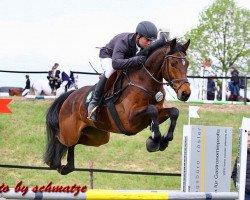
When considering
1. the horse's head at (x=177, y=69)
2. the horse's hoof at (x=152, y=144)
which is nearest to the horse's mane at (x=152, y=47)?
the horse's head at (x=177, y=69)

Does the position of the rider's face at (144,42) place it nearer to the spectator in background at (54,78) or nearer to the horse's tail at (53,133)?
the horse's tail at (53,133)

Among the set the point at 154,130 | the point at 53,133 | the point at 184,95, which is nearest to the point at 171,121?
the point at 154,130

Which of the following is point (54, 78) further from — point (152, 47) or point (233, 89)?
point (152, 47)

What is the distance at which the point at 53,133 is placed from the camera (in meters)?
8.55

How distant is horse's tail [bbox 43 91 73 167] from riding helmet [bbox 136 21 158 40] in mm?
1911

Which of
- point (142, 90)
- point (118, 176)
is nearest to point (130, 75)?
point (142, 90)

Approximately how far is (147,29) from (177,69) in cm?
56

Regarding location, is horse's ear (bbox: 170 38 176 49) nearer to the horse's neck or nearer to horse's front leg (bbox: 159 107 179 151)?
the horse's neck

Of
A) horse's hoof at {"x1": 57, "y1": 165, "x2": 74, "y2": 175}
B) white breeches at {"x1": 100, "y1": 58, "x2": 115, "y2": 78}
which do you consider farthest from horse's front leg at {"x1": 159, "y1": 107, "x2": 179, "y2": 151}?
horse's hoof at {"x1": 57, "y1": 165, "x2": 74, "y2": 175}

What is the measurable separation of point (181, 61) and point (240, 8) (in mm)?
27585

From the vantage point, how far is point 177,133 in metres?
15.1

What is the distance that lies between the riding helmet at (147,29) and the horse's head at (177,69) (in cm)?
22

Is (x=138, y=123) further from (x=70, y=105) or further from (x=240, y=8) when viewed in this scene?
(x=240, y=8)

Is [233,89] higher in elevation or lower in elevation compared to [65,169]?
lower
